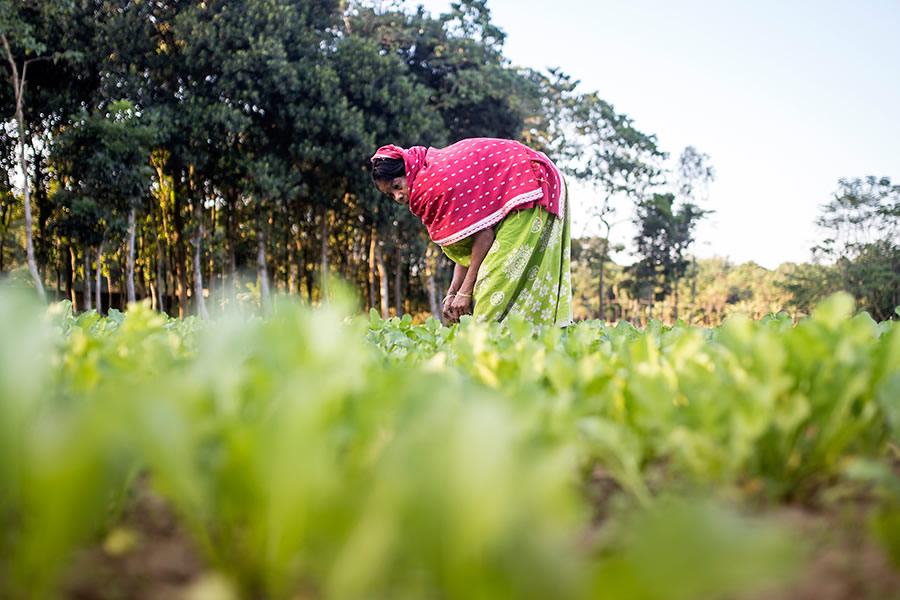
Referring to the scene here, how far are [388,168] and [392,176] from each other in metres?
0.09

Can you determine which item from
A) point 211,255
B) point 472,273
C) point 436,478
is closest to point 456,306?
point 472,273

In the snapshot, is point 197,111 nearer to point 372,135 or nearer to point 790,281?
point 372,135

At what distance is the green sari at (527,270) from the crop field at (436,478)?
329 cm

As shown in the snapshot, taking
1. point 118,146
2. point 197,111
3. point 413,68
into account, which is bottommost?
point 118,146

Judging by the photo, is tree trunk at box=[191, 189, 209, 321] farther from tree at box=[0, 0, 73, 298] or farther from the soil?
the soil

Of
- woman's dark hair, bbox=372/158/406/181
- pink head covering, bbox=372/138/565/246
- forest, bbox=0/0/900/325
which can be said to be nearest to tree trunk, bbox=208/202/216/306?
forest, bbox=0/0/900/325

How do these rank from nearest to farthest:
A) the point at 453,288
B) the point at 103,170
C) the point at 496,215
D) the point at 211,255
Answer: the point at 496,215 → the point at 453,288 → the point at 103,170 → the point at 211,255

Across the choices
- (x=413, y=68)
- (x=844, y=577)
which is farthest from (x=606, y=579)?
(x=413, y=68)

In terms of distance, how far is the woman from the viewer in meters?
4.38

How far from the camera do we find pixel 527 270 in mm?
4512

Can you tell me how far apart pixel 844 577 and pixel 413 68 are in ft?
86.6

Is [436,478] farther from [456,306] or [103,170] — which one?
[103,170]

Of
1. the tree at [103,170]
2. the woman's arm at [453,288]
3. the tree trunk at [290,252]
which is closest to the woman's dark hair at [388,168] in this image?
Result: the woman's arm at [453,288]

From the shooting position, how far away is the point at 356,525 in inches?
17.0
